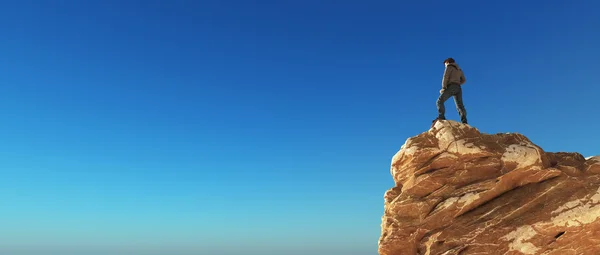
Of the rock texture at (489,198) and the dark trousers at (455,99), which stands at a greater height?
the dark trousers at (455,99)

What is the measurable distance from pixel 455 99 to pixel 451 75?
5.29 ft

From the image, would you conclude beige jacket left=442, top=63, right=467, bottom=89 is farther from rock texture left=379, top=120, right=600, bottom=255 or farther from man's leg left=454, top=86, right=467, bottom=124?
rock texture left=379, top=120, right=600, bottom=255

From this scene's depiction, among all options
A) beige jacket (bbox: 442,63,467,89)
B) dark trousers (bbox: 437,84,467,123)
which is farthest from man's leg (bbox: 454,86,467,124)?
beige jacket (bbox: 442,63,467,89)

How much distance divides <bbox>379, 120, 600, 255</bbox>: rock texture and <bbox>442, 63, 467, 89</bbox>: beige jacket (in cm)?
325

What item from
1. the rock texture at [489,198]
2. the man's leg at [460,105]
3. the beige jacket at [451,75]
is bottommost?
the rock texture at [489,198]

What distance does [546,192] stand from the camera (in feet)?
86.8

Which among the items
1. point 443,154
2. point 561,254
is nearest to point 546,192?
point 561,254

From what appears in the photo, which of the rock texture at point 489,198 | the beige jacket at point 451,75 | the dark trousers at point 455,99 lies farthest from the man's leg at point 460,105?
the rock texture at point 489,198

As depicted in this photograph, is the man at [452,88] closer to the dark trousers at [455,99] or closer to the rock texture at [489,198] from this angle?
the dark trousers at [455,99]

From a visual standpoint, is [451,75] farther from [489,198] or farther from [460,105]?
[489,198]

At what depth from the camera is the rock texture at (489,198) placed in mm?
25281

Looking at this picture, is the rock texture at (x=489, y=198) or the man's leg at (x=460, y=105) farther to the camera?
the man's leg at (x=460, y=105)

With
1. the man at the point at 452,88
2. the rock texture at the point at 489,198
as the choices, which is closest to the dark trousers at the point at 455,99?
the man at the point at 452,88

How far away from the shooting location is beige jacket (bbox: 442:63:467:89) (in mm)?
31156
